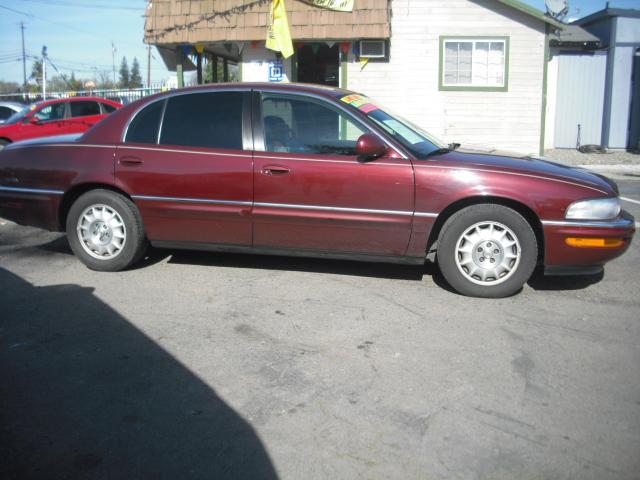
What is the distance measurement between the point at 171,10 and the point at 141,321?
1072 centimetres

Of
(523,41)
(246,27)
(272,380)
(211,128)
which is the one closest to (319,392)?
(272,380)

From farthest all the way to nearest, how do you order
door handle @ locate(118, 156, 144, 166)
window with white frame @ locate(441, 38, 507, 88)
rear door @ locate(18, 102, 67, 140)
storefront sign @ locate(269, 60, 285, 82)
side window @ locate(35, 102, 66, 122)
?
side window @ locate(35, 102, 66, 122) → rear door @ locate(18, 102, 67, 140) → storefront sign @ locate(269, 60, 285, 82) → window with white frame @ locate(441, 38, 507, 88) → door handle @ locate(118, 156, 144, 166)

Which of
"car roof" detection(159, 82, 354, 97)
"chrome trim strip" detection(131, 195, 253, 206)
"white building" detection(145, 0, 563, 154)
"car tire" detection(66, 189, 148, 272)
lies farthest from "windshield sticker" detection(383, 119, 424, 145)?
"white building" detection(145, 0, 563, 154)

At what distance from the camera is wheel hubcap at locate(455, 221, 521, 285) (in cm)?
486

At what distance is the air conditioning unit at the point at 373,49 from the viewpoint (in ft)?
45.5

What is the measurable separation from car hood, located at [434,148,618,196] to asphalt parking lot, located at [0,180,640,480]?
90cm

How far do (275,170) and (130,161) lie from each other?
50.2 inches

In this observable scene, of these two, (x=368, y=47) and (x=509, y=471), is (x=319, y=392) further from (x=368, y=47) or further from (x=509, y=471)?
(x=368, y=47)

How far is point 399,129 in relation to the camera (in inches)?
210

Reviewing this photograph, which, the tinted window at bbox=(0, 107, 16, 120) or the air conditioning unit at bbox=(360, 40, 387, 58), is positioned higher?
the air conditioning unit at bbox=(360, 40, 387, 58)

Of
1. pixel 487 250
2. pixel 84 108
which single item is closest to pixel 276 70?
pixel 84 108

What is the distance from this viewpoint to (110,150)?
5.46 m

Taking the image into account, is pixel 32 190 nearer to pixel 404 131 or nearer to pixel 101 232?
pixel 101 232

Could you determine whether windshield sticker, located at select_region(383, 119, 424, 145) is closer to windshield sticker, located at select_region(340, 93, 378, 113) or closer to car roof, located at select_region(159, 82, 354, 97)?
windshield sticker, located at select_region(340, 93, 378, 113)
